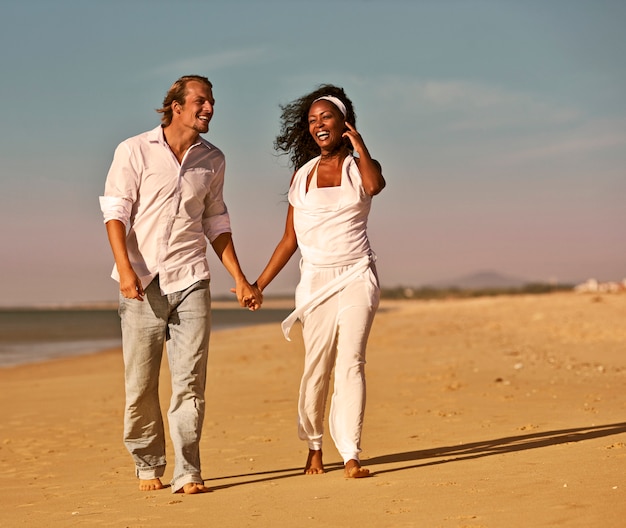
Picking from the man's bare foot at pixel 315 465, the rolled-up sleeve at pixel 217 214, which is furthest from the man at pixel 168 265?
the man's bare foot at pixel 315 465

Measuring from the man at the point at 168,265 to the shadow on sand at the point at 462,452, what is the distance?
53 cm

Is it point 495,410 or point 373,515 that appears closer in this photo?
point 373,515

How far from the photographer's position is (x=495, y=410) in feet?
28.9

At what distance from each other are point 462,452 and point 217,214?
2.30 m

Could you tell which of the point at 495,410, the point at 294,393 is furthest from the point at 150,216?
the point at 294,393

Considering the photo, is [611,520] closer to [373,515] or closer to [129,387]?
[373,515]

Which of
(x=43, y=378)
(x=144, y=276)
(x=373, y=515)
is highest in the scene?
(x=144, y=276)

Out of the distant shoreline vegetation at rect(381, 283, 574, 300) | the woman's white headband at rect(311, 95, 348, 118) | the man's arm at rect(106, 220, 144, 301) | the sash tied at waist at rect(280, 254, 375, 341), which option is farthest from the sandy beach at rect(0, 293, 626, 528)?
the distant shoreline vegetation at rect(381, 283, 574, 300)

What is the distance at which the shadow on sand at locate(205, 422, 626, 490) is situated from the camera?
5.88m

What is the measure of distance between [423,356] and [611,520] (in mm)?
11356

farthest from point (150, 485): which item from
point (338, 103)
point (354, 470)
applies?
point (338, 103)

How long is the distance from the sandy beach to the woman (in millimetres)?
394

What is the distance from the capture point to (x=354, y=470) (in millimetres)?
5422

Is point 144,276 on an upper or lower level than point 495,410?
upper
